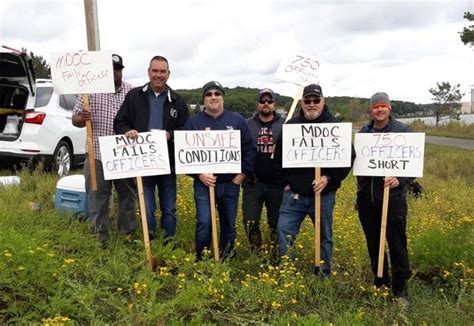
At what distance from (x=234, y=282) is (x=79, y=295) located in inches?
58.2

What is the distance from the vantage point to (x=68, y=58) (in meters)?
5.02

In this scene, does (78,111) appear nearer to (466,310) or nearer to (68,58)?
(68,58)

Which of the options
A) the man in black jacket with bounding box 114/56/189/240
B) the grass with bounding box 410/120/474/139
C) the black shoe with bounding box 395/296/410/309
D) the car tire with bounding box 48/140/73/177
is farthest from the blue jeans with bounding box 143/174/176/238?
the grass with bounding box 410/120/474/139

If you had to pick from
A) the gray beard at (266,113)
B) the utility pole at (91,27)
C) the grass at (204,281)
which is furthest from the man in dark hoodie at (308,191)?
the utility pole at (91,27)

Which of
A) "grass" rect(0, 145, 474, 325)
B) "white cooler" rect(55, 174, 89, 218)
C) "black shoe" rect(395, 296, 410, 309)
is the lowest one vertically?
"black shoe" rect(395, 296, 410, 309)

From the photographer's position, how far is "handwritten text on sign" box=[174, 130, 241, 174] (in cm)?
473

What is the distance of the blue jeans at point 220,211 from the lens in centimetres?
482

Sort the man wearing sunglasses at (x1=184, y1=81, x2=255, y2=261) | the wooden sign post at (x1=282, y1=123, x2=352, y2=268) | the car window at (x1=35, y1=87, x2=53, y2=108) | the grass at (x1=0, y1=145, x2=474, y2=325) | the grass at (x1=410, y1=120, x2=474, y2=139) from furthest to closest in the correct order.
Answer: the grass at (x1=410, y1=120, x2=474, y2=139), the car window at (x1=35, y1=87, x2=53, y2=108), the man wearing sunglasses at (x1=184, y1=81, x2=255, y2=261), the wooden sign post at (x1=282, y1=123, x2=352, y2=268), the grass at (x1=0, y1=145, x2=474, y2=325)

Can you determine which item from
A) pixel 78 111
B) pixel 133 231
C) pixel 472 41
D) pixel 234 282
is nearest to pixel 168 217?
pixel 133 231

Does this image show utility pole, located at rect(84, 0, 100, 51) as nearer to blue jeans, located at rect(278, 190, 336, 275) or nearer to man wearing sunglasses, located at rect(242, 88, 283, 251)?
man wearing sunglasses, located at rect(242, 88, 283, 251)

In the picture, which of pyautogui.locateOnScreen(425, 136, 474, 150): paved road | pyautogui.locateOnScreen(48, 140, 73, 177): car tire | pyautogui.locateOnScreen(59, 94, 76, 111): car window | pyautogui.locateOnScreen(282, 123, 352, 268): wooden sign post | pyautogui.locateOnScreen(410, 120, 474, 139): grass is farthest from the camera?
pyautogui.locateOnScreen(410, 120, 474, 139): grass

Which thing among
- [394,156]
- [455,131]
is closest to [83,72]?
[394,156]

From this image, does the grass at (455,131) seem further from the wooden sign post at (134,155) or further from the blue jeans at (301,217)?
the wooden sign post at (134,155)

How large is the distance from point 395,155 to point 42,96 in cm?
633
